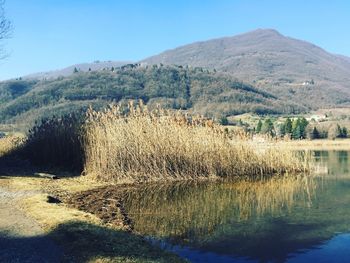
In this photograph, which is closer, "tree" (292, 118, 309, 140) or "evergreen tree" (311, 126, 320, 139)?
"tree" (292, 118, 309, 140)

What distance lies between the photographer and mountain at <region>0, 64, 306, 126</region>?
122 meters

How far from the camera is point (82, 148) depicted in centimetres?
1744

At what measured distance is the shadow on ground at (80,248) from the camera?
6.21 m

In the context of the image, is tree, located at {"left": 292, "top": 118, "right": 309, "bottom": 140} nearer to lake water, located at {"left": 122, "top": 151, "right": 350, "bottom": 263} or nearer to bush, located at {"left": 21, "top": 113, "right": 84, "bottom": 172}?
bush, located at {"left": 21, "top": 113, "right": 84, "bottom": 172}

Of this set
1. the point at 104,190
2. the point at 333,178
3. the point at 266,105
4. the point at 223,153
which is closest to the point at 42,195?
the point at 104,190

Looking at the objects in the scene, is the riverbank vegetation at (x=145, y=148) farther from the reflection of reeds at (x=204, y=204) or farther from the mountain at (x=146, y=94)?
the mountain at (x=146, y=94)

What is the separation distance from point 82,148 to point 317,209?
9.44 m

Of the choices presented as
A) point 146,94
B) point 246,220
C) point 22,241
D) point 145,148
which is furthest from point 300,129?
point 146,94

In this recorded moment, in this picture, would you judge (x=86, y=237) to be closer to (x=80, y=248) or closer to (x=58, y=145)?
(x=80, y=248)

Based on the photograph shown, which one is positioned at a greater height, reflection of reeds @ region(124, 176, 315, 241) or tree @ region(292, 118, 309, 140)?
reflection of reeds @ region(124, 176, 315, 241)

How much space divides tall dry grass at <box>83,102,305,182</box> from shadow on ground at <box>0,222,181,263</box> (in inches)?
324

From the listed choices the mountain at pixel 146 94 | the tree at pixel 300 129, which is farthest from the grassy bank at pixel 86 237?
the mountain at pixel 146 94

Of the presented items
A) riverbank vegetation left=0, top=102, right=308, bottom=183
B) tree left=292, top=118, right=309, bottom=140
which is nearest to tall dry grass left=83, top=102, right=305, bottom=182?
riverbank vegetation left=0, top=102, right=308, bottom=183

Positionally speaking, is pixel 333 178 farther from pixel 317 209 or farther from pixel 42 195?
pixel 42 195
